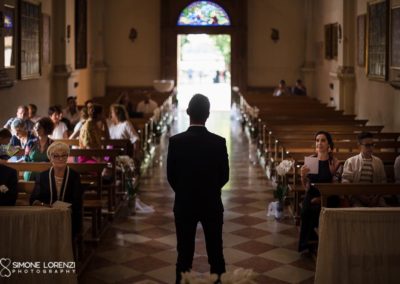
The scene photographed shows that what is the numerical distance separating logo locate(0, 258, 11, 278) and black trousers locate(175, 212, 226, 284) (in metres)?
1.29

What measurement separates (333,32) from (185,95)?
12.5m

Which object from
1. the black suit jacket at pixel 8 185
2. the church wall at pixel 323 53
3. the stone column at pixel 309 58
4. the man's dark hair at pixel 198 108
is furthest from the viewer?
the stone column at pixel 309 58

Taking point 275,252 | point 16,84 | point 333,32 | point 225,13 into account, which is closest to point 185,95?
point 225,13

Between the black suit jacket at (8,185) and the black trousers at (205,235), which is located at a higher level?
the black suit jacket at (8,185)

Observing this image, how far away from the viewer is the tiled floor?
679 cm

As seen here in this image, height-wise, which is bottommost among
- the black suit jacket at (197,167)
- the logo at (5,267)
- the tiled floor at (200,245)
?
the tiled floor at (200,245)

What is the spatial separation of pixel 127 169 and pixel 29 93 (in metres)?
5.11

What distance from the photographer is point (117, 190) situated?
9.89 m

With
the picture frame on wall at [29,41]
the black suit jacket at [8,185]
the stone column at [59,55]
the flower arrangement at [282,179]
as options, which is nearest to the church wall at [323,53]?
the stone column at [59,55]

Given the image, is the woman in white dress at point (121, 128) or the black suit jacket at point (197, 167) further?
the woman in white dress at point (121, 128)

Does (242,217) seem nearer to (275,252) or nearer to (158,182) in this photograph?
(275,252)

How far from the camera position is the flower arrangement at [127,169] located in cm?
925

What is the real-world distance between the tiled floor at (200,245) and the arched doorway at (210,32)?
13674 mm

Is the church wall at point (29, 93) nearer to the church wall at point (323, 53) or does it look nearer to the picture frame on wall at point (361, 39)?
the picture frame on wall at point (361, 39)
